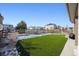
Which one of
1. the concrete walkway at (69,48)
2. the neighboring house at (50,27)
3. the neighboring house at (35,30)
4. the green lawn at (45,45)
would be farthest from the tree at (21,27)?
the concrete walkway at (69,48)

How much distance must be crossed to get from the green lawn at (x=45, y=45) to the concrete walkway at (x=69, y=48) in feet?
0.32

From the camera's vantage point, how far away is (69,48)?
6.68 meters

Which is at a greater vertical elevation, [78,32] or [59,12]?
[59,12]

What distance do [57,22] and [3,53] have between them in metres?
1.52

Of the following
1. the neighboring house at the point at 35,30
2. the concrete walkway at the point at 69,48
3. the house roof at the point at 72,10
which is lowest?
the concrete walkway at the point at 69,48

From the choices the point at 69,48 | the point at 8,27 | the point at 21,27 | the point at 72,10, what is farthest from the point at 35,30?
the point at 72,10

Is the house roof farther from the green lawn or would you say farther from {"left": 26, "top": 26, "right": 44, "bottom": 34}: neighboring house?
{"left": 26, "top": 26, "right": 44, "bottom": 34}: neighboring house

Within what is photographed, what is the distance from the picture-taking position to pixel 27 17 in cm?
666

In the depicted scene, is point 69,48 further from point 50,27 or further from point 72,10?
point 72,10

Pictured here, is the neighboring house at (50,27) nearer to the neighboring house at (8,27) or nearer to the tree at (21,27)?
the tree at (21,27)

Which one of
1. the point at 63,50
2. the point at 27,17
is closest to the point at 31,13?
the point at 27,17

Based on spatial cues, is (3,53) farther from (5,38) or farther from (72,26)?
(72,26)

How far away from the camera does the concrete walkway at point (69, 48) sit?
6588 mm

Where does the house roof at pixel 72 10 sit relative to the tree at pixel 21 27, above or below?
above
